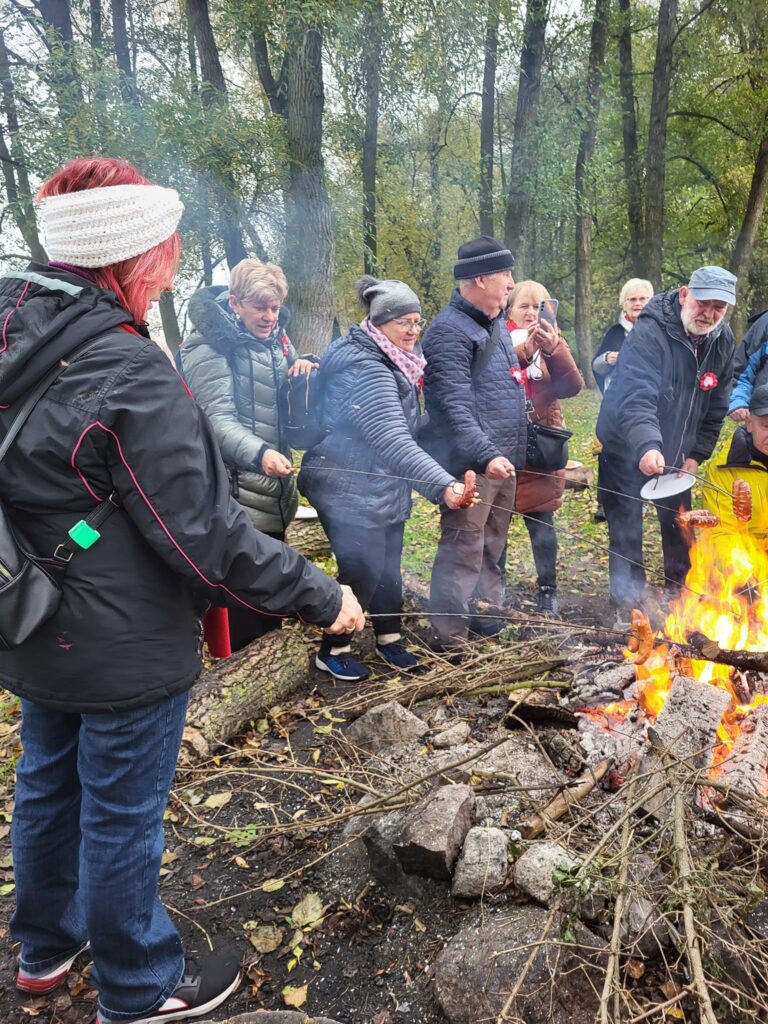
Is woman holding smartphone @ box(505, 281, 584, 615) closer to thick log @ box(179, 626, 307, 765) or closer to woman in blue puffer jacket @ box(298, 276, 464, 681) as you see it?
woman in blue puffer jacket @ box(298, 276, 464, 681)

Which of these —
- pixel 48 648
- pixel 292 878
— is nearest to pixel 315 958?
pixel 292 878

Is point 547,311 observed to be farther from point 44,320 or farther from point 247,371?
point 44,320

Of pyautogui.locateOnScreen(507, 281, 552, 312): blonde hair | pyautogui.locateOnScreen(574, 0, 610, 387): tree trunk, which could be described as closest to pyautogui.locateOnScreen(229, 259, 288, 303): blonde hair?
pyautogui.locateOnScreen(507, 281, 552, 312): blonde hair

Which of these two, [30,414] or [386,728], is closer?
[30,414]

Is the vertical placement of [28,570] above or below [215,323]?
below

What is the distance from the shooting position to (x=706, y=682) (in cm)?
320

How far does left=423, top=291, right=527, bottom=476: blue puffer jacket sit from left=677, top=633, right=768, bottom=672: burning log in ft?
4.72

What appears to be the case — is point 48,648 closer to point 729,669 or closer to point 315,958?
point 315,958

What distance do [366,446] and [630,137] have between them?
17.8m

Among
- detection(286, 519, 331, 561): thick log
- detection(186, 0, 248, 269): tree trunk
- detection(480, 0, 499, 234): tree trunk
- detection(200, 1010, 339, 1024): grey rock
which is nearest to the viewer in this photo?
detection(200, 1010, 339, 1024): grey rock

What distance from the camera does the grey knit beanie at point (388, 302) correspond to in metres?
3.80

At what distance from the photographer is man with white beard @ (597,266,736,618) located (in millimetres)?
4328

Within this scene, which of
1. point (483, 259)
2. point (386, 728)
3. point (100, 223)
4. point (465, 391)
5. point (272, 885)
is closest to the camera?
point (100, 223)

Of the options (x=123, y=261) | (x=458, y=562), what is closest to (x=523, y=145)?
(x=458, y=562)
